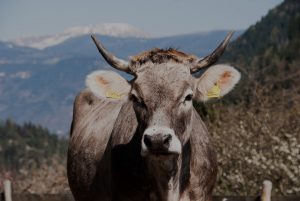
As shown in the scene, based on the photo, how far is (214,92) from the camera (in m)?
8.84

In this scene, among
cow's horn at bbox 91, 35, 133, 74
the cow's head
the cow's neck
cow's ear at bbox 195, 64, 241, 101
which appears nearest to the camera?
the cow's head

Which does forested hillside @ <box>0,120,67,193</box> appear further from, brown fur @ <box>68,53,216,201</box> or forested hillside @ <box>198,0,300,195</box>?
brown fur @ <box>68,53,216,201</box>

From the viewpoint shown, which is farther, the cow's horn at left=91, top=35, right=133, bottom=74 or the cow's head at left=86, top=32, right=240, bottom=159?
the cow's horn at left=91, top=35, right=133, bottom=74

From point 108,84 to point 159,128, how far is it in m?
1.46

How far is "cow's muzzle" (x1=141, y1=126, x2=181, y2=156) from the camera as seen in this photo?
7484 mm

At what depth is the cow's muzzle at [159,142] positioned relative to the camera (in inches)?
295

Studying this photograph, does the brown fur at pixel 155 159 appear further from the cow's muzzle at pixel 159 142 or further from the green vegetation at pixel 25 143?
the green vegetation at pixel 25 143

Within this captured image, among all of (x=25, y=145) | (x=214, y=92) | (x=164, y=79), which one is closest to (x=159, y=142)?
(x=164, y=79)

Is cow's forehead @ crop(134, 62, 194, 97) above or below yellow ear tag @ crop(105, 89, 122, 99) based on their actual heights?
above

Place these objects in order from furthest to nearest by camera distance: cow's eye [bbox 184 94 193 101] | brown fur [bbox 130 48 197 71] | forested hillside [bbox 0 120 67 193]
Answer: forested hillside [bbox 0 120 67 193]
brown fur [bbox 130 48 197 71]
cow's eye [bbox 184 94 193 101]

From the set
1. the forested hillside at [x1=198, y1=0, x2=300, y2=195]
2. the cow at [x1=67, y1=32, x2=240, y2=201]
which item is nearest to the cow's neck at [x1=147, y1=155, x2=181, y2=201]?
the cow at [x1=67, y1=32, x2=240, y2=201]

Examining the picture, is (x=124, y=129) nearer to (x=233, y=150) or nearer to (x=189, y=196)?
(x=189, y=196)

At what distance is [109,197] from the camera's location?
29.3ft

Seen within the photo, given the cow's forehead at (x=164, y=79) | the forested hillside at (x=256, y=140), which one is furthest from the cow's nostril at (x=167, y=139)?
the forested hillside at (x=256, y=140)
